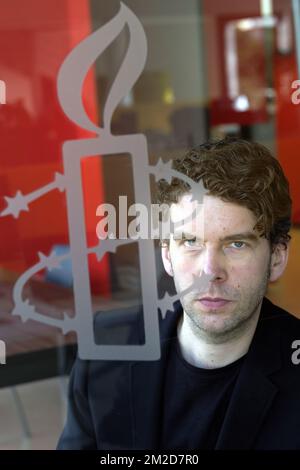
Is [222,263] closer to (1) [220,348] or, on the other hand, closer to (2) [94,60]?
(1) [220,348]

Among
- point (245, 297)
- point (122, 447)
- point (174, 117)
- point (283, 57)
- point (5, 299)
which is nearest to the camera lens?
point (245, 297)

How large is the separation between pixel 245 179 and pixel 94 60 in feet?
2.00

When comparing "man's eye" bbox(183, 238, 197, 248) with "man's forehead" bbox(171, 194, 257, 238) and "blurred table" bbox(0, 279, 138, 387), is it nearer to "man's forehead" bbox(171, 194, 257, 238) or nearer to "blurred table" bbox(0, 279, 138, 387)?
"man's forehead" bbox(171, 194, 257, 238)

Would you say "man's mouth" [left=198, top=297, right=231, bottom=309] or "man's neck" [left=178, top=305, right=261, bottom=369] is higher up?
"man's mouth" [left=198, top=297, right=231, bottom=309]

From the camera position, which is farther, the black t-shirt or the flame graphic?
the flame graphic

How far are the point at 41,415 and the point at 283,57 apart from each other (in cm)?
270

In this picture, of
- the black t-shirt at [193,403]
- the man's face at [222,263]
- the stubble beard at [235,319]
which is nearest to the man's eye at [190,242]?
the man's face at [222,263]

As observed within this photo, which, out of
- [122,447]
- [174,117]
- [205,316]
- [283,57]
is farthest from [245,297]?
[174,117]

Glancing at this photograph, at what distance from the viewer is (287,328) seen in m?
1.57

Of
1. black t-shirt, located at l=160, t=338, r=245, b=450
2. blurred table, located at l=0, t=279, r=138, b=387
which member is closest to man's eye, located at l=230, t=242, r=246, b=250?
black t-shirt, located at l=160, t=338, r=245, b=450

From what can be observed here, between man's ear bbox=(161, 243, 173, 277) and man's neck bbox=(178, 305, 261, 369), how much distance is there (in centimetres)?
13

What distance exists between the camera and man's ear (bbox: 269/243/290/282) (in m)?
1.52

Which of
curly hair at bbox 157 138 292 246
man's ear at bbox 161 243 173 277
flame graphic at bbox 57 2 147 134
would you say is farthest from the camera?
flame graphic at bbox 57 2 147 134
